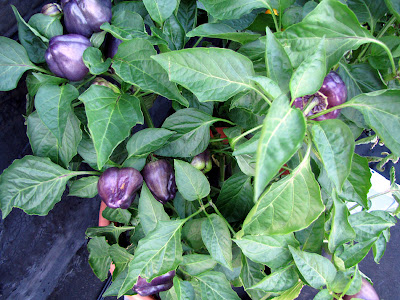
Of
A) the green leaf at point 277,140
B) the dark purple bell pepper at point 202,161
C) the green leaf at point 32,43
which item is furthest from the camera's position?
the dark purple bell pepper at point 202,161

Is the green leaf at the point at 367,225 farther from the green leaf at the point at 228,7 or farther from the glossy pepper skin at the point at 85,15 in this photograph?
the glossy pepper skin at the point at 85,15

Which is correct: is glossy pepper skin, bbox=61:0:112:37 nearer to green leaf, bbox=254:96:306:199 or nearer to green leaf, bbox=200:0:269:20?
green leaf, bbox=200:0:269:20

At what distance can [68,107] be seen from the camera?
0.37 metres

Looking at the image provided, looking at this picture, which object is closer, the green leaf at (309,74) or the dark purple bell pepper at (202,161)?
the green leaf at (309,74)

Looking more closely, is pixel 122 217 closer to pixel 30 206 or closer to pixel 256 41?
pixel 30 206

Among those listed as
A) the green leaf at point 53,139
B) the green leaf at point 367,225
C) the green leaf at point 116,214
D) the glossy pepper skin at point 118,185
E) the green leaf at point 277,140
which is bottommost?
the green leaf at point 116,214

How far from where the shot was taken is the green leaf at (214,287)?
1.40 feet

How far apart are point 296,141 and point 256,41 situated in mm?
211

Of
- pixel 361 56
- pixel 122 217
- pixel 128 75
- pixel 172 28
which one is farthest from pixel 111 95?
pixel 361 56

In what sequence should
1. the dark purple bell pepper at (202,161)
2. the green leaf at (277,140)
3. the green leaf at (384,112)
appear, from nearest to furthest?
the green leaf at (277,140), the green leaf at (384,112), the dark purple bell pepper at (202,161)

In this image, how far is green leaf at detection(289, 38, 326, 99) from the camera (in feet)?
0.95

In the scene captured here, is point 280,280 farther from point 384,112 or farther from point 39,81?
point 39,81

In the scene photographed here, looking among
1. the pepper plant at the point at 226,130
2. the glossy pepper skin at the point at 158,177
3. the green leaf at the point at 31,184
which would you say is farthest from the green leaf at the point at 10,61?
the glossy pepper skin at the point at 158,177

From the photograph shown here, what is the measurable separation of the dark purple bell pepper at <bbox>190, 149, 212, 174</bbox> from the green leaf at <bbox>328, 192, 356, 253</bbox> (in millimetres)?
226
